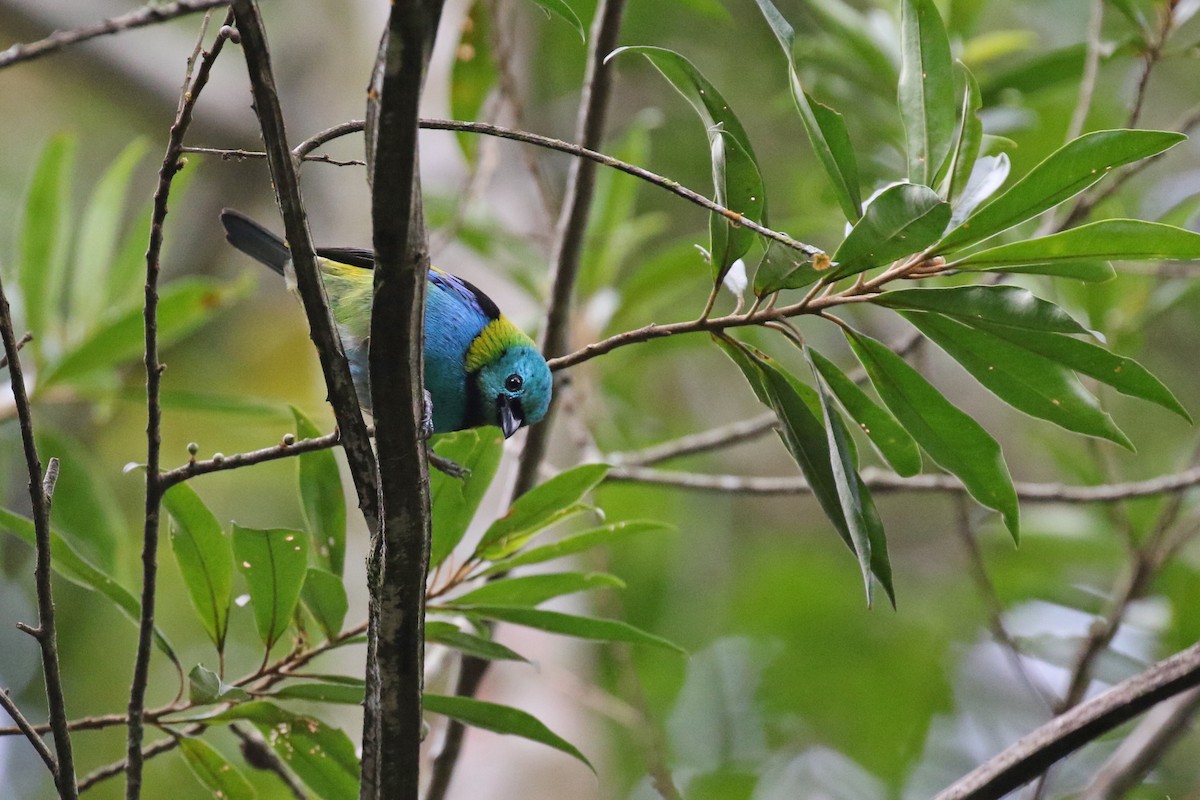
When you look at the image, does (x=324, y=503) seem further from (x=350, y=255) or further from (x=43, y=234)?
(x=43, y=234)

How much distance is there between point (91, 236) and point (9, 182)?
21.7ft

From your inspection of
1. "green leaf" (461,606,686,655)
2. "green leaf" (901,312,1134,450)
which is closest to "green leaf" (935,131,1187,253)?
"green leaf" (901,312,1134,450)

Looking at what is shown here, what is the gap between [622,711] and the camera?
3762 mm

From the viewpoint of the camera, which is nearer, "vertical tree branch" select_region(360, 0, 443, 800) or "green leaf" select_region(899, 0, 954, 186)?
"vertical tree branch" select_region(360, 0, 443, 800)

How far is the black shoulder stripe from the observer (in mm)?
2883

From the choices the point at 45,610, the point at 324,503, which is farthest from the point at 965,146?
the point at 45,610

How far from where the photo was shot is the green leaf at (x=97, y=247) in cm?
380

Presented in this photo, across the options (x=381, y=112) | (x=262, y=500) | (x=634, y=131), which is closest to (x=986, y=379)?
(x=381, y=112)

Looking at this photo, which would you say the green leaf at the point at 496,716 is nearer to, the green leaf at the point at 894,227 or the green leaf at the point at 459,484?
the green leaf at the point at 459,484

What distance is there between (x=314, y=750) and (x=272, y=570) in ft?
1.13

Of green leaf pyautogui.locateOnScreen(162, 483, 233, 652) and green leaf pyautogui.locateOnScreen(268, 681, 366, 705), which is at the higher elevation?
green leaf pyautogui.locateOnScreen(162, 483, 233, 652)

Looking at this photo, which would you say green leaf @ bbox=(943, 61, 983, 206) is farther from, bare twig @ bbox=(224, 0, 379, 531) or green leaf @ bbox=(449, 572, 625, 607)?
bare twig @ bbox=(224, 0, 379, 531)

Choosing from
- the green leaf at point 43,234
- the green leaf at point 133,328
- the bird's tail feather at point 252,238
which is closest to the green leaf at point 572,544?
the bird's tail feather at point 252,238

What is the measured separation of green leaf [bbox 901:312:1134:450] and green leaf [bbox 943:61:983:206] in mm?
265
